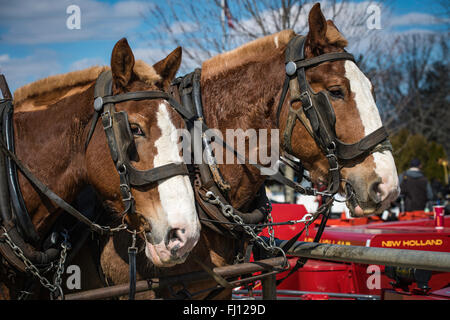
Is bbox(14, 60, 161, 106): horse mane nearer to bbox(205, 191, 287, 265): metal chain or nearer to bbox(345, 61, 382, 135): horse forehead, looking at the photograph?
bbox(205, 191, 287, 265): metal chain

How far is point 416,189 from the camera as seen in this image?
35.3 ft

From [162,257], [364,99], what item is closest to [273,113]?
[364,99]

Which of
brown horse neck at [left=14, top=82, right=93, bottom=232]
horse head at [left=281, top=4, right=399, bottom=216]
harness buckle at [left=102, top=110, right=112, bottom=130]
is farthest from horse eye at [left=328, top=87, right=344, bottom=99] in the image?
brown horse neck at [left=14, top=82, right=93, bottom=232]

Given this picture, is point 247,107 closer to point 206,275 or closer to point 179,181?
point 179,181

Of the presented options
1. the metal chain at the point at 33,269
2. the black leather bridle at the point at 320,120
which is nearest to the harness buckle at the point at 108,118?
the metal chain at the point at 33,269

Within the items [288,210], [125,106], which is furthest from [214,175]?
[288,210]

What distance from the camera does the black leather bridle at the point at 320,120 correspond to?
8.99 feet

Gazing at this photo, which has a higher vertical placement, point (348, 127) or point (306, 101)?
point (306, 101)

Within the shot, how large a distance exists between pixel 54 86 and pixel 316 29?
1737 millimetres

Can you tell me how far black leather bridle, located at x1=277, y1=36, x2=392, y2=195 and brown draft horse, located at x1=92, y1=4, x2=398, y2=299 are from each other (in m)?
0.04

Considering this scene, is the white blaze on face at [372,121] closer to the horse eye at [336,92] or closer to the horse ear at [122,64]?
the horse eye at [336,92]

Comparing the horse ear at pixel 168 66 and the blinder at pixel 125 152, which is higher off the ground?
the horse ear at pixel 168 66

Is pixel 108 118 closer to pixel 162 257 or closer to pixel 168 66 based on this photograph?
pixel 168 66
